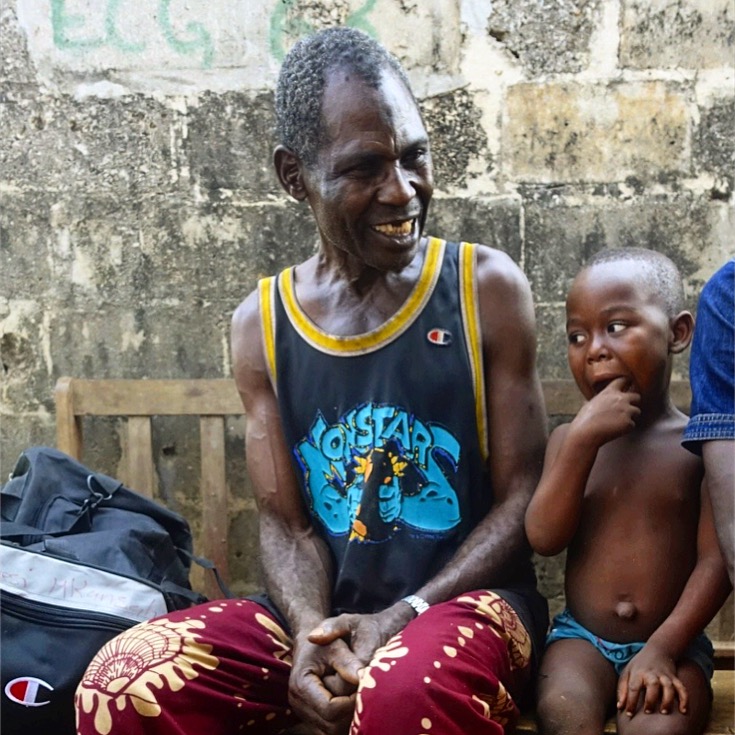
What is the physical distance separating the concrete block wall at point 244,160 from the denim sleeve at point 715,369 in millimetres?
1062

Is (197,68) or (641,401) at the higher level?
(197,68)

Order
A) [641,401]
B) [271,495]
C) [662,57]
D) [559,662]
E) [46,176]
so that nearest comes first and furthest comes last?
[559,662] < [641,401] < [271,495] < [662,57] < [46,176]

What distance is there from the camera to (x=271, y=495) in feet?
8.22

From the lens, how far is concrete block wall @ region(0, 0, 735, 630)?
3.07 metres

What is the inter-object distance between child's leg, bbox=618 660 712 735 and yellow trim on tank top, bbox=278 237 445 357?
0.97m

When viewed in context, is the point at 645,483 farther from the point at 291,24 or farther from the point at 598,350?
the point at 291,24

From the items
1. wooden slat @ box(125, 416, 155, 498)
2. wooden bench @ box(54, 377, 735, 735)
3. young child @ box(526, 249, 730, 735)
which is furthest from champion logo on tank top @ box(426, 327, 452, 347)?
wooden slat @ box(125, 416, 155, 498)

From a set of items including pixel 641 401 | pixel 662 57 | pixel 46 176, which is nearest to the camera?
pixel 641 401

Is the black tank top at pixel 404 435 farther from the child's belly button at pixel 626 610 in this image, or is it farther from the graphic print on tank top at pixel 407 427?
the child's belly button at pixel 626 610

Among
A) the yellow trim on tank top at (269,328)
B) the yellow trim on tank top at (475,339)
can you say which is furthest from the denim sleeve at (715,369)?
the yellow trim on tank top at (269,328)

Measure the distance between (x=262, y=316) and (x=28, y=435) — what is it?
4.15 feet

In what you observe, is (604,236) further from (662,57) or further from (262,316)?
(262,316)

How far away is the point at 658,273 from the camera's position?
2318mm

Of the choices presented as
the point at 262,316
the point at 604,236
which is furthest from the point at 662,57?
the point at 262,316
